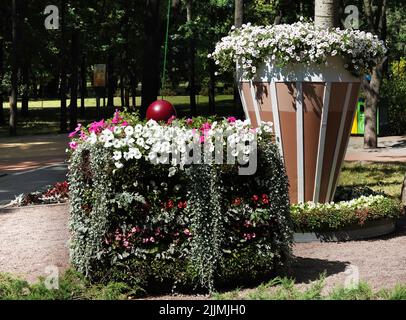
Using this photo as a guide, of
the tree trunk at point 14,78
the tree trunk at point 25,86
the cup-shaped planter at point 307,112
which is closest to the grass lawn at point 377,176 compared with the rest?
the cup-shaped planter at point 307,112

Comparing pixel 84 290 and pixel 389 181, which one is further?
pixel 389 181

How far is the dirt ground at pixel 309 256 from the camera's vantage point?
7207 millimetres

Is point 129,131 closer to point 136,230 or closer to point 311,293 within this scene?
point 136,230

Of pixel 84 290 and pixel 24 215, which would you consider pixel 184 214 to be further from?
pixel 24 215

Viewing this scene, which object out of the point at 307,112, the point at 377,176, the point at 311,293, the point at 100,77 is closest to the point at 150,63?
the point at 100,77

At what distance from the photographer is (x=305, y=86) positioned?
9.45m

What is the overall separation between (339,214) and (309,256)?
1040 mm

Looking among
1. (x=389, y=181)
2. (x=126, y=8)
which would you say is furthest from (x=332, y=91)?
(x=126, y=8)

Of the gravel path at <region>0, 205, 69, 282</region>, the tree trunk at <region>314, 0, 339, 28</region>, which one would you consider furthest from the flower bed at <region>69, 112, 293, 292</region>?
the tree trunk at <region>314, 0, 339, 28</region>

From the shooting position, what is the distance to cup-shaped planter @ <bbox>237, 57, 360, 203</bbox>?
9461 mm

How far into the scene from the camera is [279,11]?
30.2 meters
